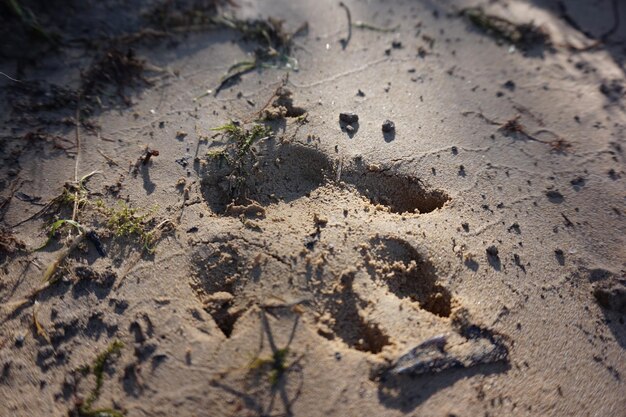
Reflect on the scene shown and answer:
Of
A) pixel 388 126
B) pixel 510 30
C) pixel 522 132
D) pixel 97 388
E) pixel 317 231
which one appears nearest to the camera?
pixel 97 388

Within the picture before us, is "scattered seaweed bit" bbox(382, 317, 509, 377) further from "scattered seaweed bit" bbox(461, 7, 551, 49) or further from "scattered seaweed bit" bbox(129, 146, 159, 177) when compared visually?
"scattered seaweed bit" bbox(461, 7, 551, 49)

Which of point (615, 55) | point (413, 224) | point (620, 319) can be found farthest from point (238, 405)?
point (615, 55)

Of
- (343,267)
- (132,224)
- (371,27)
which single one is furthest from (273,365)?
(371,27)

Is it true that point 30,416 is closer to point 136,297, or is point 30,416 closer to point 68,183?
point 136,297

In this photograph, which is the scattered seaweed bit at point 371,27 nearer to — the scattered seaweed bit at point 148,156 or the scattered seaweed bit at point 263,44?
the scattered seaweed bit at point 263,44

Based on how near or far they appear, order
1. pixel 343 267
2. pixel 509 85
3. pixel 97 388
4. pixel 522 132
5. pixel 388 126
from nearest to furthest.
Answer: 1. pixel 97 388
2. pixel 343 267
3. pixel 388 126
4. pixel 522 132
5. pixel 509 85

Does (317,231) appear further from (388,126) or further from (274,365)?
(388,126)
